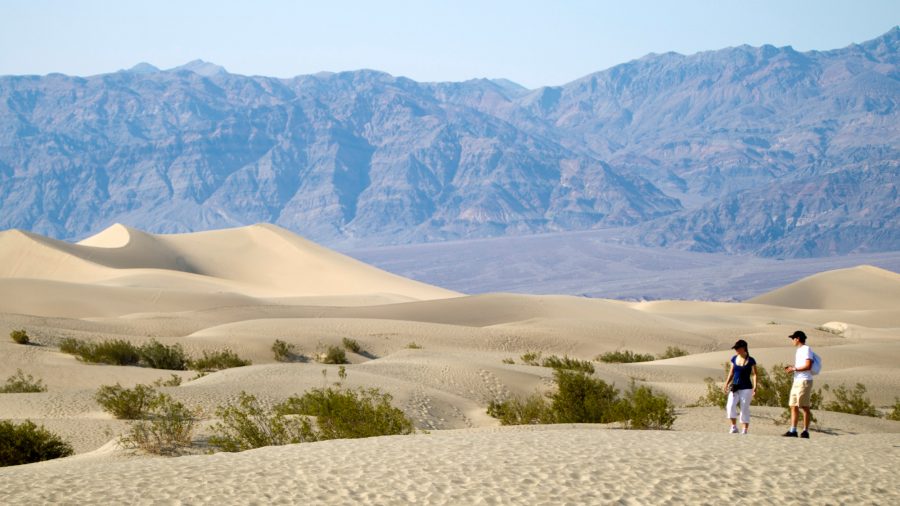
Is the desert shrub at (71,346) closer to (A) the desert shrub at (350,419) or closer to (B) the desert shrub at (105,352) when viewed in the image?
(B) the desert shrub at (105,352)

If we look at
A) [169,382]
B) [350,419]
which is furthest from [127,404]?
[169,382]

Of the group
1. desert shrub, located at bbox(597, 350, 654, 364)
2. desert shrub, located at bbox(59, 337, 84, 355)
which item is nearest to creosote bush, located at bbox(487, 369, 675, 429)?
desert shrub, located at bbox(59, 337, 84, 355)

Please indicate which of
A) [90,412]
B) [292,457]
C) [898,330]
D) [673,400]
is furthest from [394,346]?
[898,330]

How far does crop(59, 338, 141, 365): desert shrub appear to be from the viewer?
22.5 meters

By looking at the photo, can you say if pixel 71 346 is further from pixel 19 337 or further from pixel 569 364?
pixel 569 364

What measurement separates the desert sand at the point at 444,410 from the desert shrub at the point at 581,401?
1428mm

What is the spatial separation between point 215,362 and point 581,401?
10502 millimetres

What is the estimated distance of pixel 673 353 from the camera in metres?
33.3

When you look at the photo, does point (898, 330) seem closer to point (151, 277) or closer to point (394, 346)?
point (394, 346)

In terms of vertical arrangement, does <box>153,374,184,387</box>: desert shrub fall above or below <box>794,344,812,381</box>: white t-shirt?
below

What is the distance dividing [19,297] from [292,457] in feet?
111

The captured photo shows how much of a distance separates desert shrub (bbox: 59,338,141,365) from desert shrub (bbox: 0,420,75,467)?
33.9 ft

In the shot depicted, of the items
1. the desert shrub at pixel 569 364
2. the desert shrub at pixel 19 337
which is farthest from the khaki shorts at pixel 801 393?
the desert shrub at pixel 19 337

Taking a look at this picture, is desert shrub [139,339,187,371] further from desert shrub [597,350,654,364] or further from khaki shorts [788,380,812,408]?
khaki shorts [788,380,812,408]
